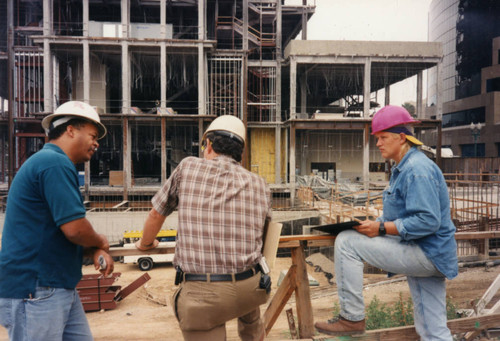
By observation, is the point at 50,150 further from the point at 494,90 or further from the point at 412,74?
the point at 494,90

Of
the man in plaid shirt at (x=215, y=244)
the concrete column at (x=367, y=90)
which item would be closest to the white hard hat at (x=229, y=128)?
the man in plaid shirt at (x=215, y=244)

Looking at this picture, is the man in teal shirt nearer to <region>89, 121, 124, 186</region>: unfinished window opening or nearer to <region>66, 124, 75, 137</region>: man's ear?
<region>66, 124, 75, 137</region>: man's ear

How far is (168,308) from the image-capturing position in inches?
432

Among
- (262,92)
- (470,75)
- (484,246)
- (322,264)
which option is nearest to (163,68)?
(262,92)

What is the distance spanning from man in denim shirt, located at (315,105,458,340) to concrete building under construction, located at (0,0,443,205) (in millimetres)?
20578

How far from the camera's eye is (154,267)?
17.0 m

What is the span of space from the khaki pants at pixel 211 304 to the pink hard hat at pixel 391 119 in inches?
57.0

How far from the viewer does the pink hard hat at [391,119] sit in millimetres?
2623

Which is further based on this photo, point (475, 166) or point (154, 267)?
point (475, 166)

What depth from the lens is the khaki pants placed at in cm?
198

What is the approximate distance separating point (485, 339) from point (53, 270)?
3709 mm

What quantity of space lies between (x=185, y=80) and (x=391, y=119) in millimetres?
26150

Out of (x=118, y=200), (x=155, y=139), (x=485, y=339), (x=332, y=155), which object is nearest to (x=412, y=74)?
(x=332, y=155)

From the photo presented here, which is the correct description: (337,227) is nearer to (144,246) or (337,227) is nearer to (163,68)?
(144,246)
